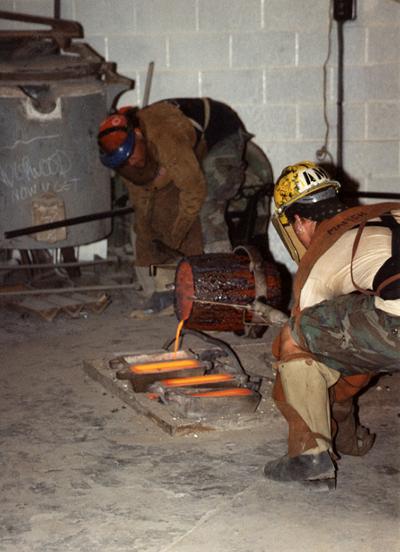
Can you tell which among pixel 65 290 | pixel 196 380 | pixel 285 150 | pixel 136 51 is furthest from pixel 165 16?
pixel 196 380

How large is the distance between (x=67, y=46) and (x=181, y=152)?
1.46 meters

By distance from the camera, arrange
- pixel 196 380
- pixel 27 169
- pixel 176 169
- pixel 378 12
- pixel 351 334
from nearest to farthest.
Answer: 1. pixel 351 334
2. pixel 196 380
3. pixel 176 169
4. pixel 27 169
5. pixel 378 12

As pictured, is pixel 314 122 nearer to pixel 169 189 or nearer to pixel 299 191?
pixel 169 189

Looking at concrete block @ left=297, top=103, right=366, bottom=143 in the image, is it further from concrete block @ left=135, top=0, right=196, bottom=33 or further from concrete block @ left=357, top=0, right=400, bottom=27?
concrete block @ left=135, top=0, right=196, bottom=33

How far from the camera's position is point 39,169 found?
633cm

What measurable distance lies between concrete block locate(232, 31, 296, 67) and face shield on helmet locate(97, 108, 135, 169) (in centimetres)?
159

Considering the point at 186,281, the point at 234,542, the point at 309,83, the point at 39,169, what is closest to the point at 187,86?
the point at 309,83

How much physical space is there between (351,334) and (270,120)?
3.72 meters

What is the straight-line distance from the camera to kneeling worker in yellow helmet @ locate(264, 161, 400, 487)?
136 inches

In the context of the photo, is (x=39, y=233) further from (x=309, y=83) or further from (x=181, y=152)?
(x=309, y=83)

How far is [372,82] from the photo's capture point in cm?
694

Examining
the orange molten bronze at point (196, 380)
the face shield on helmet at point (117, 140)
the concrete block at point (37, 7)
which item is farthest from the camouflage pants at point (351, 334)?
the concrete block at point (37, 7)

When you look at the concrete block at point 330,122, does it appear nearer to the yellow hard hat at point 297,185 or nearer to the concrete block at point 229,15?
the concrete block at point 229,15

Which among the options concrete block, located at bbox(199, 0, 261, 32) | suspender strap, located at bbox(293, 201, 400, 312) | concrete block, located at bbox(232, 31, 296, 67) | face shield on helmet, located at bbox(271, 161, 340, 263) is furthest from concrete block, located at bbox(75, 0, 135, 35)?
suspender strap, located at bbox(293, 201, 400, 312)
